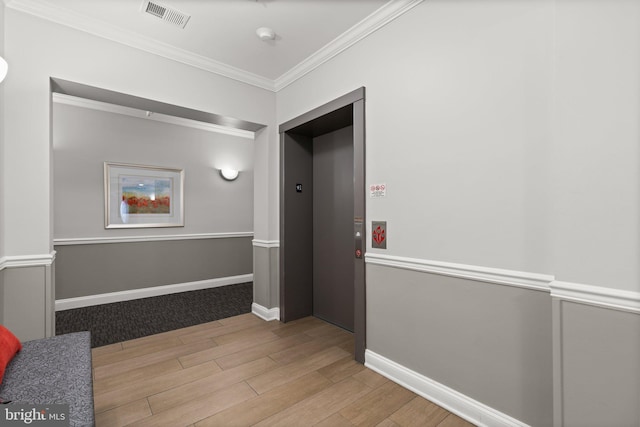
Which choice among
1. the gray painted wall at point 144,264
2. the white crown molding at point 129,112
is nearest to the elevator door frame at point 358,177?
the white crown molding at point 129,112

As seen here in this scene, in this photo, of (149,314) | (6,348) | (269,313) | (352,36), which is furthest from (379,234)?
(149,314)

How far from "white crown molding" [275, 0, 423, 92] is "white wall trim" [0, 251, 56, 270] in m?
2.65

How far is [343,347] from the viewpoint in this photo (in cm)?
273

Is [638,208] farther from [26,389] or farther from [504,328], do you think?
[26,389]

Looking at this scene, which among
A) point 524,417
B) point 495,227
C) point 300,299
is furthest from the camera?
point 300,299

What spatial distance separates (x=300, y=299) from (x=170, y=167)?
9.28 feet

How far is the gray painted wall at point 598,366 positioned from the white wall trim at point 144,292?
451 cm

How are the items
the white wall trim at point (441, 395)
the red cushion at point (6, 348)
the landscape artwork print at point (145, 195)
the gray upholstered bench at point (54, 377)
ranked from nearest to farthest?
the gray upholstered bench at point (54, 377) < the red cushion at point (6, 348) < the white wall trim at point (441, 395) < the landscape artwork print at point (145, 195)

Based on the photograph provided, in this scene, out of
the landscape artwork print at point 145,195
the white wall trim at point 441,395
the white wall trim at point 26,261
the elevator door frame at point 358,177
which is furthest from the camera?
the landscape artwork print at point 145,195

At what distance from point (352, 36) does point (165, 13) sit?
146 cm

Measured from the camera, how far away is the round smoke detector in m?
2.45

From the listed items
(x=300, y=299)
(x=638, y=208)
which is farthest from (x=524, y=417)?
(x=300, y=299)

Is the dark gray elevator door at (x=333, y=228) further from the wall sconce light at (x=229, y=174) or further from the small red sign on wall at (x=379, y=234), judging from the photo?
the wall sconce light at (x=229, y=174)

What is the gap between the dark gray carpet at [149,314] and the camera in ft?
10.2
